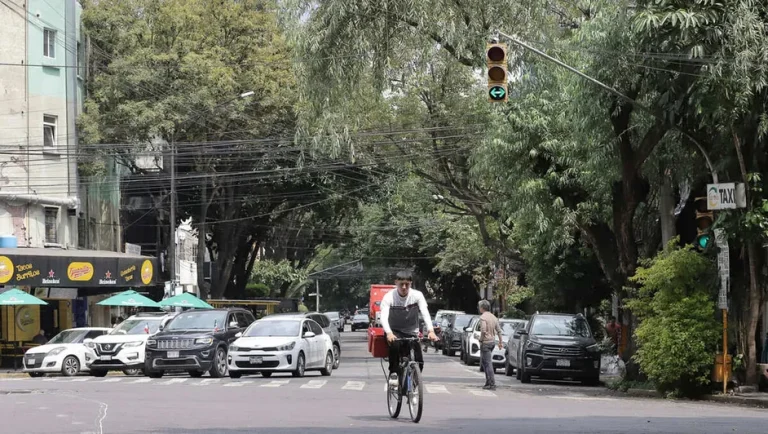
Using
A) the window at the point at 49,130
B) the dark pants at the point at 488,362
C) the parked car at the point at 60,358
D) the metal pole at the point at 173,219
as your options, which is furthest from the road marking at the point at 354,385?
the window at the point at 49,130

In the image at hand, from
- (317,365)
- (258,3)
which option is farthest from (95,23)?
(317,365)

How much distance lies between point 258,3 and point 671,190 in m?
27.8

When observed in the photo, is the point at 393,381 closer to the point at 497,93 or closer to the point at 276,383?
the point at 497,93

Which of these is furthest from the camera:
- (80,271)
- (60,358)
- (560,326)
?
(80,271)

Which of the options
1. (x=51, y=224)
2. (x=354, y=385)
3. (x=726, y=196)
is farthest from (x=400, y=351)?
(x=51, y=224)

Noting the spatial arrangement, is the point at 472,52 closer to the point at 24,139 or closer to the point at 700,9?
the point at 700,9

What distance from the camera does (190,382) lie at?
24.9 m

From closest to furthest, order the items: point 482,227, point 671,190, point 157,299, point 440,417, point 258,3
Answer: point 440,417, point 671,190, point 482,227, point 258,3, point 157,299

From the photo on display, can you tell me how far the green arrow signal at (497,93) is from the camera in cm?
1825

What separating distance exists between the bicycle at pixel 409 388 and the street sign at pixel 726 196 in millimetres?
8623

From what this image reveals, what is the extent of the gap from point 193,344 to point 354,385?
6296 mm

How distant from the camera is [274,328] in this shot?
27359 millimetres

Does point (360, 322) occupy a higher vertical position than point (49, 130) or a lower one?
lower

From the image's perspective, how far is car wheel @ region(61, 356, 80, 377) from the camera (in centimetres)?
3189
